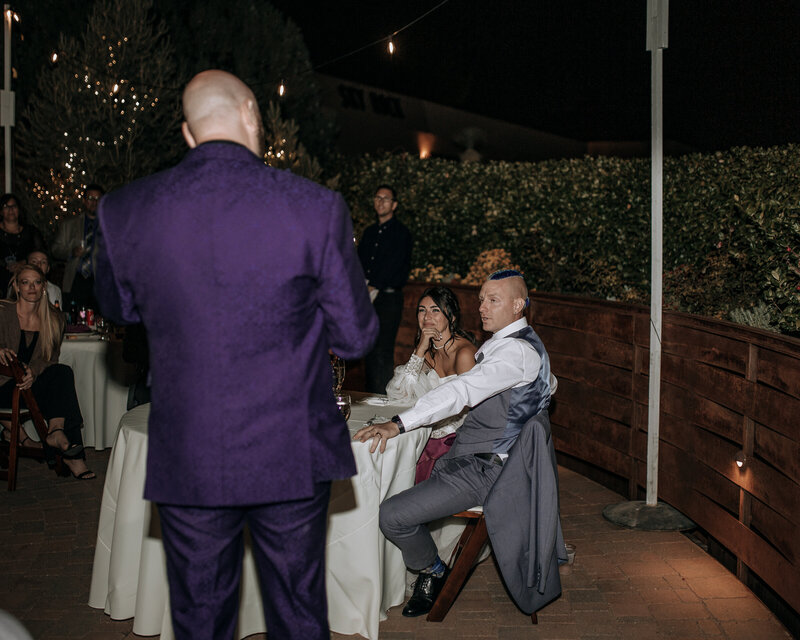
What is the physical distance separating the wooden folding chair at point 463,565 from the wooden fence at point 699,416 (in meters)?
1.14

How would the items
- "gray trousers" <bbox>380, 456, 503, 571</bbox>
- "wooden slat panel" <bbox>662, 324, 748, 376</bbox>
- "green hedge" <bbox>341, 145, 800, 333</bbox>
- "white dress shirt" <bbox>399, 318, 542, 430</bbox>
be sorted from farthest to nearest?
"green hedge" <bbox>341, 145, 800, 333</bbox> → "wooden slat panel" <bbox>662, 324, 748, 376</bbox> → "gray trousers" <bbox>380, 456, 503, 571</bbox> → "white dress shirt" <bbox>399, 318, 542, 430</bbox>

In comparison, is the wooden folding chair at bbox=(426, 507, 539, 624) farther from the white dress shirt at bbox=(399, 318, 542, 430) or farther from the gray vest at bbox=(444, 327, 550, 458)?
the white dress shirt at bbox=(399, 318, 542, 430)

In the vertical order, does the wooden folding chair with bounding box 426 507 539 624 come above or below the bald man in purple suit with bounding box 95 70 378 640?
below

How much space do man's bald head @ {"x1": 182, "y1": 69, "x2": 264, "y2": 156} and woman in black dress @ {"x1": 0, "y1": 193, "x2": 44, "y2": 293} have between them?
6.02m

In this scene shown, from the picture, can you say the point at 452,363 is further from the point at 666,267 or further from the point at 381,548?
the point at 666,267

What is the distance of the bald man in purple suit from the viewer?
1.79 metres

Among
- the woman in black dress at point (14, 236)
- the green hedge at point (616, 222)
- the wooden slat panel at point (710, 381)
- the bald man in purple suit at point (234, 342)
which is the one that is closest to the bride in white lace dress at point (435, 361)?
the wooden slat panel at point (710, 381)

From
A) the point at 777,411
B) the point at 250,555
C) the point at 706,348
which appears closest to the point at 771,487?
the point at 777,411

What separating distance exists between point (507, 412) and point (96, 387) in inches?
148

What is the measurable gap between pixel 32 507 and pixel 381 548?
2703 millimetres

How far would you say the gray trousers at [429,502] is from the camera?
10.7 ft

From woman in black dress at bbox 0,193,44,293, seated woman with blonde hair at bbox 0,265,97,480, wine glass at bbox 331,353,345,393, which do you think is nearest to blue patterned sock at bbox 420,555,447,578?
wine glass at bbox 331,353,345,393

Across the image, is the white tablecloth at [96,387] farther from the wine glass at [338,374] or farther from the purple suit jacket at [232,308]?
the purple suit jacket at [232,308]

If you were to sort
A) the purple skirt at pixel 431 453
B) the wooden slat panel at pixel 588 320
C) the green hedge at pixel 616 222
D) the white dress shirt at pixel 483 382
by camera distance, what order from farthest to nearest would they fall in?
the wooden slat panel at pixel 588 320, the green hedge at pixel 616 222, the purple skirt at pixel 431 453, the white dress shirt at pixel 483 382
